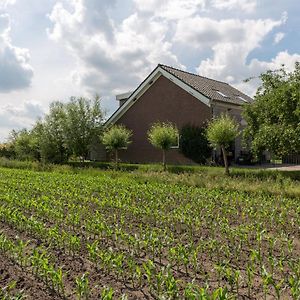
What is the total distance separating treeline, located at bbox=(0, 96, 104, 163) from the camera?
27.4m

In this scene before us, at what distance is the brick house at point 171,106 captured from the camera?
2357 centimetres

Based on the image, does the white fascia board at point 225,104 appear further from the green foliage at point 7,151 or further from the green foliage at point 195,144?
the green foliage at point 7,151

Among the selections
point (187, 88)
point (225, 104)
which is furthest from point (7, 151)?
point (225, 104)

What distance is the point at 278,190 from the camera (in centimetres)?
1138

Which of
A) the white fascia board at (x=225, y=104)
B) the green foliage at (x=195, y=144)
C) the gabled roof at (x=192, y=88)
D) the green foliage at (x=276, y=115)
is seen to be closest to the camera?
the green foliage at (x=276, y=115)

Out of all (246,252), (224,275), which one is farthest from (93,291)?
(246,252)

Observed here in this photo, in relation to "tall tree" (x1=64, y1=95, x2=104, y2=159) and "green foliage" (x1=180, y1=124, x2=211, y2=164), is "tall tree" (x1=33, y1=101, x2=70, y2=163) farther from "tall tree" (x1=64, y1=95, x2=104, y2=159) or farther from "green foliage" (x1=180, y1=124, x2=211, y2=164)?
"green foliage" (x1=180, y1=124, x2=211, y2=164)

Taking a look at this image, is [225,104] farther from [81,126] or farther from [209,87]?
[81,126]

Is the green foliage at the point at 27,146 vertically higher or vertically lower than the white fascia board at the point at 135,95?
lower

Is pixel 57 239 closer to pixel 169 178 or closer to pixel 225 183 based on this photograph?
pixel 225 183

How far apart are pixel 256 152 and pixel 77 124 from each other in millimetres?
15335

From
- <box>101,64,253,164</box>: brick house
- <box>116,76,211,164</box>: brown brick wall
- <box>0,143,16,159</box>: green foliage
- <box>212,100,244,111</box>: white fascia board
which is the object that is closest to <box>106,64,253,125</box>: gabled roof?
<box>101,64,253,164</box>: brick house

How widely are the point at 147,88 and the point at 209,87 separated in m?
4.53

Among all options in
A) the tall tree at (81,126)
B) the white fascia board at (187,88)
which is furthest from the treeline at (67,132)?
the white fascia board at (187,88)
